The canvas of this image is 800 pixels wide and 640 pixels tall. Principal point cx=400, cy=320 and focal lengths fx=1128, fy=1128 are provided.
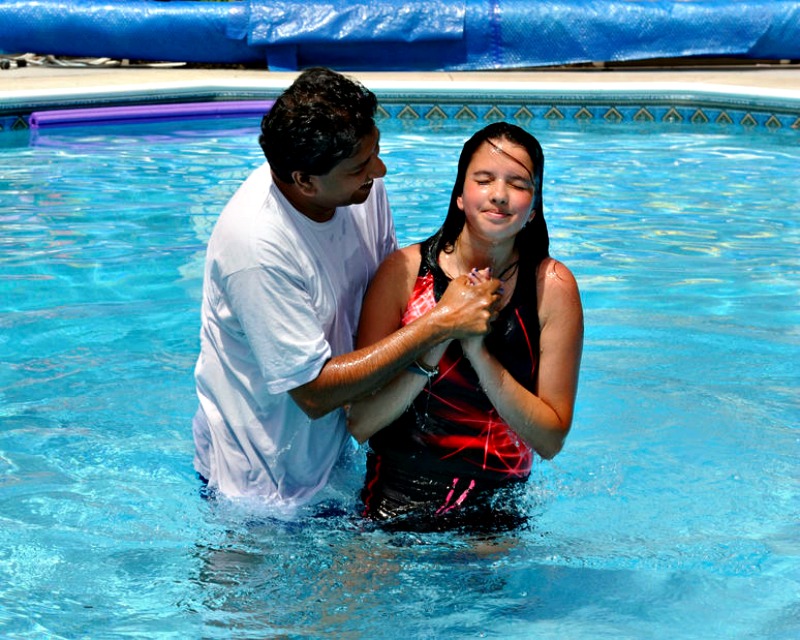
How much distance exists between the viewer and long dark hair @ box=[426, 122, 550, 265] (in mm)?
3000

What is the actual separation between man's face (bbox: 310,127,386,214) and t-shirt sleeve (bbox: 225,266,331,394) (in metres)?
0.22

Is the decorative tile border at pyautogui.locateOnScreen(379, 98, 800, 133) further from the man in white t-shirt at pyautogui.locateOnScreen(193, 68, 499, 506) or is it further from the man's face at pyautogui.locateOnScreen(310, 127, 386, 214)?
the man's face at pyautogui.locateOnScreen(310, 127, 386, 214)

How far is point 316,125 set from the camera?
2.74m

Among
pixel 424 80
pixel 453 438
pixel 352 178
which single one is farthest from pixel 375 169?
pixel 424 80

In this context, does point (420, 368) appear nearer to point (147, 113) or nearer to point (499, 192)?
point (499, 192)

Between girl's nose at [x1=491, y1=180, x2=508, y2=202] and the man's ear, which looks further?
girl's nose at [x1=491, y1=180, x2=508, y2=202]

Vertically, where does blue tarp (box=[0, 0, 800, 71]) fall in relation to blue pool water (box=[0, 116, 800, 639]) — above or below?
above

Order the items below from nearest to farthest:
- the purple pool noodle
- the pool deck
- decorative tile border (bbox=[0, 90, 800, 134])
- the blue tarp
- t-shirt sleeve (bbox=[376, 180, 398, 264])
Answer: t-shirt sleeve (bbox=[376, 180, 398, 264]), the purple pool noodle, the pool deck, decorative tile border (bbox=[0, 90, 800, 134]), the blue tarp

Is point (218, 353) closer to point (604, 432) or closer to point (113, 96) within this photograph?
point (604, 432)

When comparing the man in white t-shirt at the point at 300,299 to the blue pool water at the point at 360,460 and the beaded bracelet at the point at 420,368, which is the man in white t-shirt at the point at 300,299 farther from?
the blue pool water at the point at 360,460

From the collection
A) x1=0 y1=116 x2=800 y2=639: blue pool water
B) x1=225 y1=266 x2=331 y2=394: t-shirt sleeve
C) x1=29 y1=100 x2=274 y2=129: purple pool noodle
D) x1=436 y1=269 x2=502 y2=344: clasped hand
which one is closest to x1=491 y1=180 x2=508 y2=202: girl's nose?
x1=436 y1=269 x2=502 y2=344: clasped hand

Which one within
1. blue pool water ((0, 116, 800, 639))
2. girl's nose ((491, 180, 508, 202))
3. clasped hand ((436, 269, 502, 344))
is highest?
girl's nose ((491, 180, 508, 202))

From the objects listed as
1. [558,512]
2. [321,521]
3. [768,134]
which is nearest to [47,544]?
[321,521]

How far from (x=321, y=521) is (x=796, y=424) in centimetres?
243
